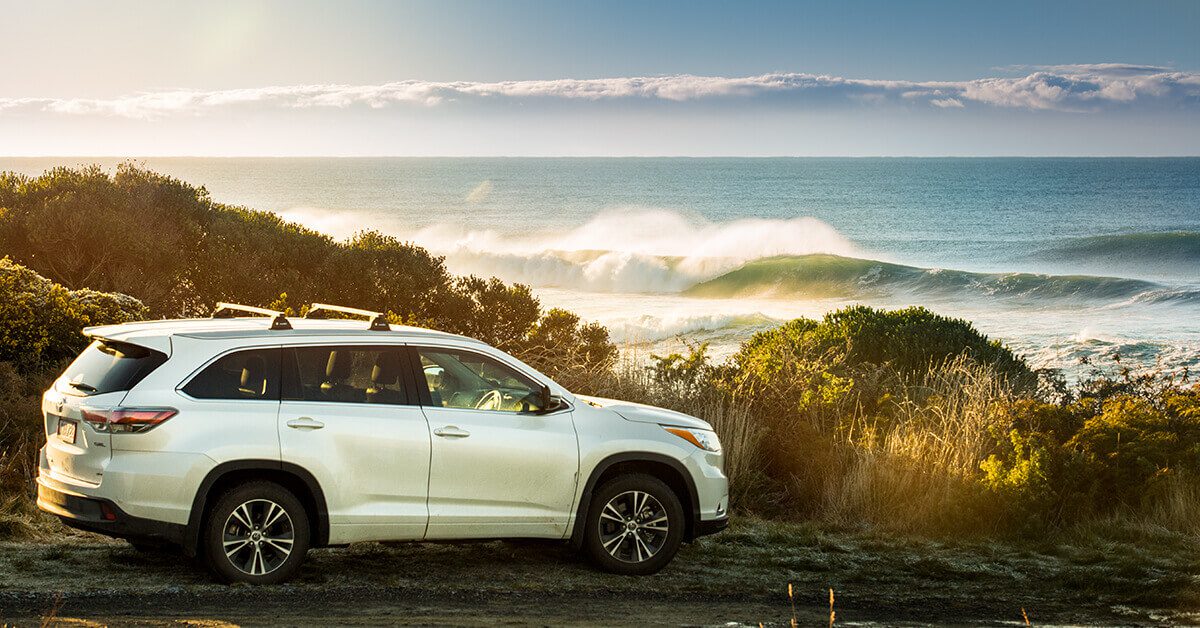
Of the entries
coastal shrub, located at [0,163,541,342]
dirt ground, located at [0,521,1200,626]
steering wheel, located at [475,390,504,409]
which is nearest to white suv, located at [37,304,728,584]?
steering wheel, located at [475,390,504,409]

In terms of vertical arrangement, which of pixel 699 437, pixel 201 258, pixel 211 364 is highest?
pixel 201 258

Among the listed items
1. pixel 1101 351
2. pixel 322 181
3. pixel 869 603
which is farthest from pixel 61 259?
pixel 322 181

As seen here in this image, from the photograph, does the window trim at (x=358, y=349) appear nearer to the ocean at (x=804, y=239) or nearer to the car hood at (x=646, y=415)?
the car hood at (x=646, y=415)

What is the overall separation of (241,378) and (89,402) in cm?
92

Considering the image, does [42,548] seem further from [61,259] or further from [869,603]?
[61,259]

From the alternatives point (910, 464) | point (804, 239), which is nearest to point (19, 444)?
point (910, 464)

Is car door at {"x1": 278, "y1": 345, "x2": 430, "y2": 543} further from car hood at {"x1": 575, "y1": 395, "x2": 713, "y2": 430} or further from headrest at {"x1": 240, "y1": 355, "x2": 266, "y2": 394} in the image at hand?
car hood at {"x1": 575, "y1": 395, "x2": 713, "y2": 430}

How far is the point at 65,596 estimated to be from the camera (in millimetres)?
8430

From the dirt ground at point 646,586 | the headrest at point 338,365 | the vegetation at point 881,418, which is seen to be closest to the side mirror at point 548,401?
the dirt ground at point 646,586

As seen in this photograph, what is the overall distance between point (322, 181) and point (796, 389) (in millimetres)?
138279

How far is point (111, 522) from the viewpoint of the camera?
322 inches

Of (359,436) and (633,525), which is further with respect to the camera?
(633,525)

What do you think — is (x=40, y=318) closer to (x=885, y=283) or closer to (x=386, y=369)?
(x=386, y=369)

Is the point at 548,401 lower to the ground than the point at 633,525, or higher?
higher
